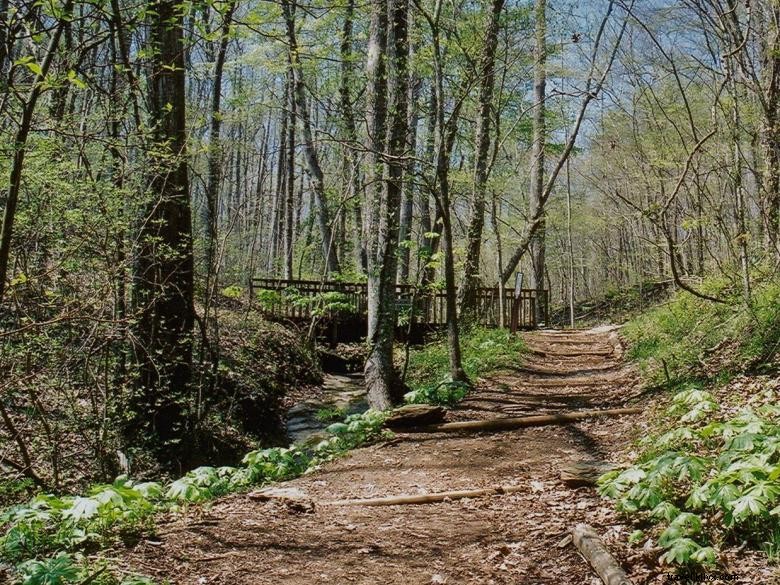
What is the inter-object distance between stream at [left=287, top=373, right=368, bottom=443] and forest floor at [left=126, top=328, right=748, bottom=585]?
371 cm

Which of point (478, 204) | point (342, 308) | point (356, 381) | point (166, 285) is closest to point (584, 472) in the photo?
point (166, 285)

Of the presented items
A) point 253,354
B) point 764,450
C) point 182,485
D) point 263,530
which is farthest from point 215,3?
point 253,354

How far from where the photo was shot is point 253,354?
12.3 meters

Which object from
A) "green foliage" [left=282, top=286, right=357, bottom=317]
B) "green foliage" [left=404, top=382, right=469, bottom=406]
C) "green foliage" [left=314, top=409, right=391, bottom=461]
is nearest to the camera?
"green foliage" [left=314, top=409, right=391, bottom=461]

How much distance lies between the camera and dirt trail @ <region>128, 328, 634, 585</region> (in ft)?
11.1

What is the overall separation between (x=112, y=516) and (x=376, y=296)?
504 centimetres

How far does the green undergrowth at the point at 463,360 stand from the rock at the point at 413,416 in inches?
28.0

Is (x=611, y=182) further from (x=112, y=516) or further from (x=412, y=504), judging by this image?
(x=112, y=516)

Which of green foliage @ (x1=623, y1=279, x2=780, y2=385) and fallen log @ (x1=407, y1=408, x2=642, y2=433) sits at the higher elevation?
green foliage @ (x1=623, y1=279, x2=780, y2=385)

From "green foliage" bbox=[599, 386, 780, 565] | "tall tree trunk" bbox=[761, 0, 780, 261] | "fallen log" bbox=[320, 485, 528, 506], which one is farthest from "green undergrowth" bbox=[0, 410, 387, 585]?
"tall tree trunk" bbox=[761, 0, 780, 261]

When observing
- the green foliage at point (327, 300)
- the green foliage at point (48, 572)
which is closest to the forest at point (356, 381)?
the green foliage at point (48, 572)

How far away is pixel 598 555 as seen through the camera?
3.08 meters

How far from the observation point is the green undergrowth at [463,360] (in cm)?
841

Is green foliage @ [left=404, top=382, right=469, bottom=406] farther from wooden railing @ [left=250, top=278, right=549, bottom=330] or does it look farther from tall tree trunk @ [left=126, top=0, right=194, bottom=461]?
wooden railing @ [left=250, top=278, right=549, bottom=330]
